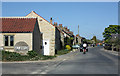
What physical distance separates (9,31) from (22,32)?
64.7 inches

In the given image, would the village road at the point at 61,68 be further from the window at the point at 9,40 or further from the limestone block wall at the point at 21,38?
the window at the point at 9,40

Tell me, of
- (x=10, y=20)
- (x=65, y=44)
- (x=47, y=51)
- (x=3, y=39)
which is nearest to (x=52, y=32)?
(x=47, y=51)

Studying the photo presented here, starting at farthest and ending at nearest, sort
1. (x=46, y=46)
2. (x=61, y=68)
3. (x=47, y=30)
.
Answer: (x=47, y=30) → (x=46, y=46) → (x=61, y=68)

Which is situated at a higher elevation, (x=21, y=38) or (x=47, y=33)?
(x=47, y=33)

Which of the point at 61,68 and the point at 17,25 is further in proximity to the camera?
the point at 17,25

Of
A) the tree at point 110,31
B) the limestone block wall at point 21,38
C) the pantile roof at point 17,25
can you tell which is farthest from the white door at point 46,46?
the tree at point 110,31

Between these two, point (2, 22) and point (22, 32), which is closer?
point (22, 32)

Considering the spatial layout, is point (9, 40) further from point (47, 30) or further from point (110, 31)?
point (110, 31)

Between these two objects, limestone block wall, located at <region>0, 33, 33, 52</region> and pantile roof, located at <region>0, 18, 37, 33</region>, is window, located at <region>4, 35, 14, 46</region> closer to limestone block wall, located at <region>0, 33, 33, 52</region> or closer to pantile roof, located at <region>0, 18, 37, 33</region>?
limestone block wall, located at <region>0, 33, 33, 52</region>

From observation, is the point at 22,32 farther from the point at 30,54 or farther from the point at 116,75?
the point at 116,75

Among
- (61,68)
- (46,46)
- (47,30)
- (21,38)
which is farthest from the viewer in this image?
(47,30)

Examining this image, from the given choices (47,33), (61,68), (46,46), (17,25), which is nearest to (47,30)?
(47,33)

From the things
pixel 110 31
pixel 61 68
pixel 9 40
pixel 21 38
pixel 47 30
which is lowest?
pixel 61 68

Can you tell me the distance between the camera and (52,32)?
34188mm
